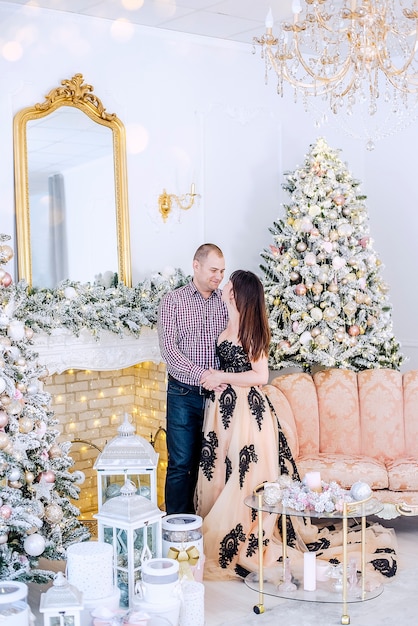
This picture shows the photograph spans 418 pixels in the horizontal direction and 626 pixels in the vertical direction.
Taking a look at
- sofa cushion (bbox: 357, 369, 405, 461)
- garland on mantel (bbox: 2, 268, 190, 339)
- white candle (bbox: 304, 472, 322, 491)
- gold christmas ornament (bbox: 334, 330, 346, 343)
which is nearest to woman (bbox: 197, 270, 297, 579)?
white candle (bbox: 304, 472, 322, 491)

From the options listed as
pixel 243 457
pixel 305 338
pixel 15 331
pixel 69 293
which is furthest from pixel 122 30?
pixel 243 457

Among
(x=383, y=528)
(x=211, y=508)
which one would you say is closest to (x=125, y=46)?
(x=211, y=508)

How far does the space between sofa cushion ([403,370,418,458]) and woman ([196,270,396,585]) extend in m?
0.76

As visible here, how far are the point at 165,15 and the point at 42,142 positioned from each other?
1245 millimetres

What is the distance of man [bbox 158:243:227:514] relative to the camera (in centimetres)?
517

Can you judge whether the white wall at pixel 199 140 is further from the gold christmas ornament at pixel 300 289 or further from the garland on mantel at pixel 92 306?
the gold christmas ornament at pixel 300 289

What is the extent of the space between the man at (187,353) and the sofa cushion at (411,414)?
1.38 meters

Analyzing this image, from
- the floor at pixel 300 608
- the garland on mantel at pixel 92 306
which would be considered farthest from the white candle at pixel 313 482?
the garland on mantel at pixel 92 306

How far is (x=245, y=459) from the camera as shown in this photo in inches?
187

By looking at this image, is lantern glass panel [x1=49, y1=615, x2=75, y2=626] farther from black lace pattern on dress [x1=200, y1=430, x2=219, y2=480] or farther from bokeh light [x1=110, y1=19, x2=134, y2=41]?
bokeh light [x1=110, y1=19, x2=134, y2=41]

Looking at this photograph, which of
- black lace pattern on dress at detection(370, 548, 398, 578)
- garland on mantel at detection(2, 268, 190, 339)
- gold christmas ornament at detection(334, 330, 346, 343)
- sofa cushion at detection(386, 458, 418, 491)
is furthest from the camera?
gold christmas ornament at detection(334, 330, 346, 343)

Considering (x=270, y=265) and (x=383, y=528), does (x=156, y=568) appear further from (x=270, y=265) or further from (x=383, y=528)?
(x=270, y=265)

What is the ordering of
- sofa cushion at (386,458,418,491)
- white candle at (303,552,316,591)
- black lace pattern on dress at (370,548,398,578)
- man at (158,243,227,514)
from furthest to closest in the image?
man at (158,243,227,514)
sofa cushion at (386,458,418,491)
black lace pattern on dress at (370,548,398,578)
white candle at (303,552,316,591)

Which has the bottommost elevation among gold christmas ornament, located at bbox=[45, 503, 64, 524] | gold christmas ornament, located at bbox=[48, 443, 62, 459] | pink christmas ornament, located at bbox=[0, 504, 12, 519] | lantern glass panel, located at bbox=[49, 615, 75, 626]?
lantern glass panel, located at bbox=[49, 615, 75, 626]
